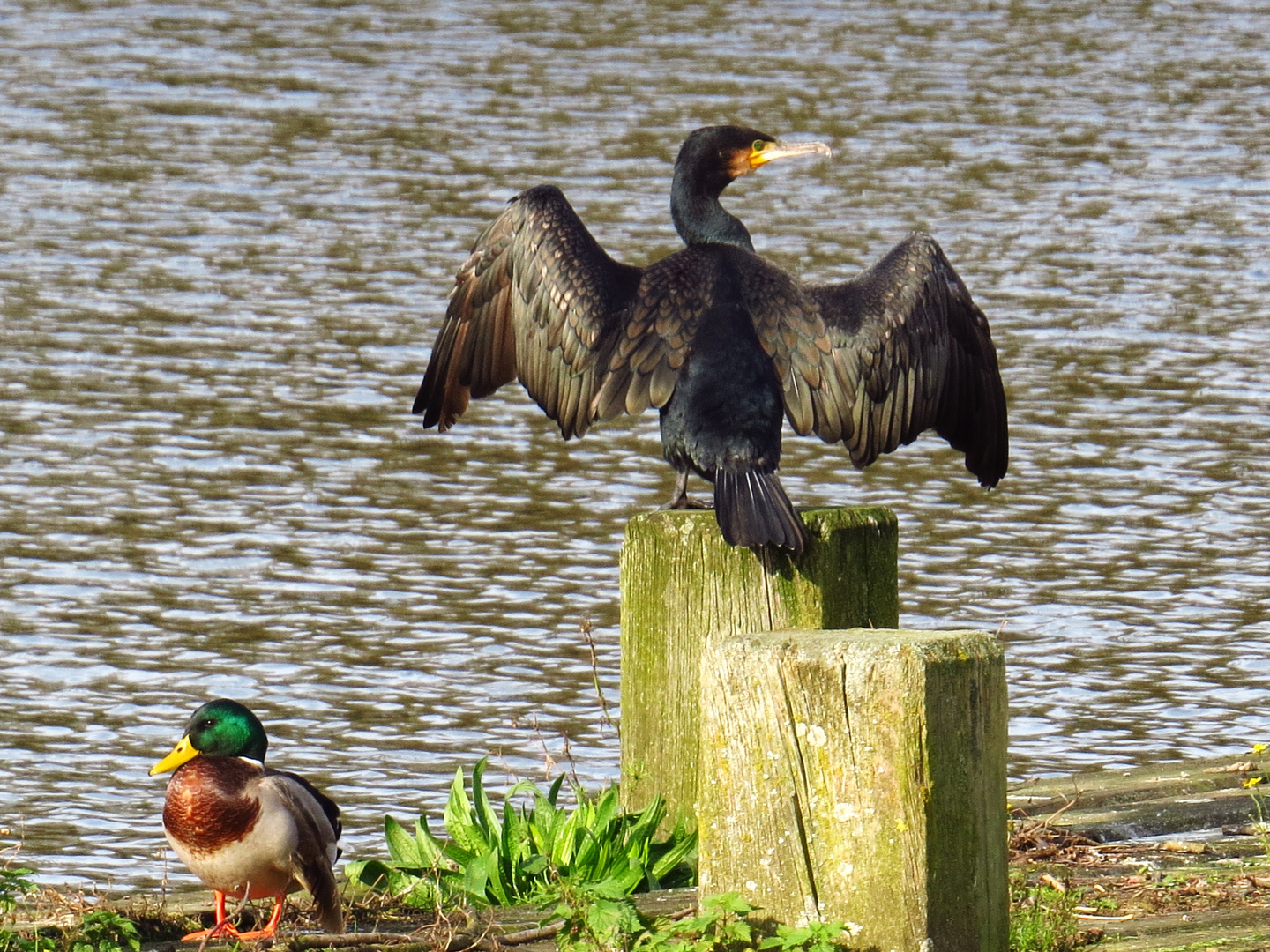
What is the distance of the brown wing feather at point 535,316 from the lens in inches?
215

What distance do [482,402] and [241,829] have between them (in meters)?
7.23

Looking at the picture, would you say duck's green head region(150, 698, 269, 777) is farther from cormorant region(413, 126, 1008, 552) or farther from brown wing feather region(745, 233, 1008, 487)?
brown wing feather region(745, 233, 1008, 487)

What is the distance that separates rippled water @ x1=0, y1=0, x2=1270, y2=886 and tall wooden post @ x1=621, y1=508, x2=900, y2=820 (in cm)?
177

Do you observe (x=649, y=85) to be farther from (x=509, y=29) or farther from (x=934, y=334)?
(x=934, y=334)

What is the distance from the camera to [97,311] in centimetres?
1266

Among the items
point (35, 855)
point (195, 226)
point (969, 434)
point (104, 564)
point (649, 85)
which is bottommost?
point (35, 855)

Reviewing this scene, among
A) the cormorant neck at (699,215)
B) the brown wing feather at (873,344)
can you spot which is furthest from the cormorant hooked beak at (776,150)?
the brown wing feather at (873,344)

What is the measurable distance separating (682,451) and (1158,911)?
5.25ft

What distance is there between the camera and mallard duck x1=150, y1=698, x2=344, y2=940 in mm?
4430

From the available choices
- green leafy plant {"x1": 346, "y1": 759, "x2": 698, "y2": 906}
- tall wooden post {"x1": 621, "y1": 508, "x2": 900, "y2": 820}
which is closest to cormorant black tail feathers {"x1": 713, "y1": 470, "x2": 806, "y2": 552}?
tall wooden post {"x1": 621, "y1": 508, "x2": 900, "y2": 820}

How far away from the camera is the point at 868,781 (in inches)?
153

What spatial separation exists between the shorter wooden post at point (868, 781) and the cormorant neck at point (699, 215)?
1920mm

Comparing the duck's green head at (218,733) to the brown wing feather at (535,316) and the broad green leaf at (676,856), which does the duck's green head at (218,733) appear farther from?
the brown wing feather at (535,316)

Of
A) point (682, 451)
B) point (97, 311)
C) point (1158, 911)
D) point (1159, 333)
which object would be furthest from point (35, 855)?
point (1159, 333)
